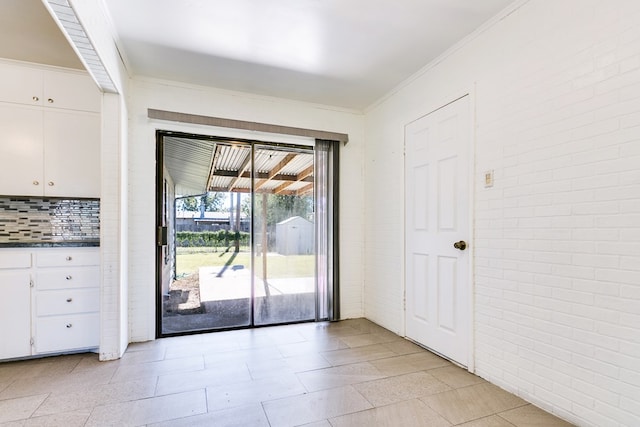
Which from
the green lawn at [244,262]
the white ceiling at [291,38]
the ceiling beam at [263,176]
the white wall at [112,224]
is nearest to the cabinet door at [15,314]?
the white wall at [112,224]

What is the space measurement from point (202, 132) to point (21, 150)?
1491mm

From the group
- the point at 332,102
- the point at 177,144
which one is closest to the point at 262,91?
the point at 332,102

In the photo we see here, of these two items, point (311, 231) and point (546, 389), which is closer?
point (546, 389)

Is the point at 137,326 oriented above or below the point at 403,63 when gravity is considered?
below

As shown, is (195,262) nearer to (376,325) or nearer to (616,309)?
(376,325)

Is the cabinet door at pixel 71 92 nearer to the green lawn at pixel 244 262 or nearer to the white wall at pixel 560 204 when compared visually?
the green lawn at pixel 244 262

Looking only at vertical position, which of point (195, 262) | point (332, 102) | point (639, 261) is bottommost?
point (195, 262)

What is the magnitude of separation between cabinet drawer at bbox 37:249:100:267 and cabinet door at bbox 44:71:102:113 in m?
1.27

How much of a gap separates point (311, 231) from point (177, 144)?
5.88 feet

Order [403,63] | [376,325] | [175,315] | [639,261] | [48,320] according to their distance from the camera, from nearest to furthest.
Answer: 1. [639,261]
2. [48,320]
3. [403,63]
4. [175,315]
5. [376,325]

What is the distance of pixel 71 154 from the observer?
2.82 m

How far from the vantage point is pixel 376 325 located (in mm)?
3693

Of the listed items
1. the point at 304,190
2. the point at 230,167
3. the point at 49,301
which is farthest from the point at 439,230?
the point at 49,301

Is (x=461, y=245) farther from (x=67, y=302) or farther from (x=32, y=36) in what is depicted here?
(x=32, y=36)
